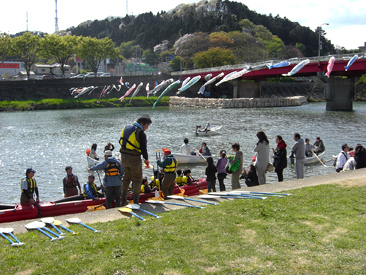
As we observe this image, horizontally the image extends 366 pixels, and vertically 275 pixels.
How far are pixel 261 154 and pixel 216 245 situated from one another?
6540mm

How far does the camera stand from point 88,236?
750 cm

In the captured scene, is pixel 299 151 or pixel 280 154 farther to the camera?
pixel 299 151

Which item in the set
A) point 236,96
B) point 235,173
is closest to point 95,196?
point 235,173

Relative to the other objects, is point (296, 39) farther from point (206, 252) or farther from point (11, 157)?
point (206, 252)

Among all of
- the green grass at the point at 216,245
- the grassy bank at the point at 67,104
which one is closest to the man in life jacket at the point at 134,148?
the green grass at the point at 216,245

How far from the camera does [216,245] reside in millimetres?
6828

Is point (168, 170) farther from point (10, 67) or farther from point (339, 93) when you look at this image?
point (10, 67)

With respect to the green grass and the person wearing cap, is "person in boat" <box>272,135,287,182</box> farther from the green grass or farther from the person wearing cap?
the person wearing cap

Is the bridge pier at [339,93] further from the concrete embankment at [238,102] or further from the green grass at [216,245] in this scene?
the green grass at [216,245]

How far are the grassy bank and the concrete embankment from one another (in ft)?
21.4

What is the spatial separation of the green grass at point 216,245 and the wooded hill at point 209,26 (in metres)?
135

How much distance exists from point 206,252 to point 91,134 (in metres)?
35.4

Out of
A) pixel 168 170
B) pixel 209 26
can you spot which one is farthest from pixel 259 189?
pixel 209 26

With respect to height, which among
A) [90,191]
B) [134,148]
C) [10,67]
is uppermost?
[10,67]
